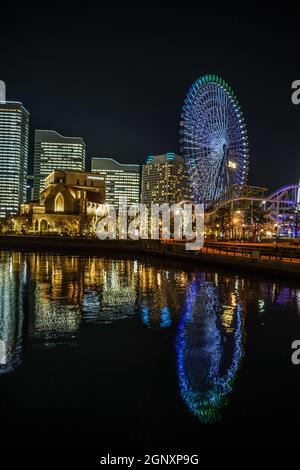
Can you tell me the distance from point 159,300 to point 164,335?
7235 millimetres

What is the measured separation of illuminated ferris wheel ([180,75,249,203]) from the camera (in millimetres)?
50844

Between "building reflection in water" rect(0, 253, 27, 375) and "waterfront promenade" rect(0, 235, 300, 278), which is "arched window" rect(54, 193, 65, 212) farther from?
"building reflection in water" rect(0, 253, 27, 375)

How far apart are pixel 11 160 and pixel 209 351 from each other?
195 meters

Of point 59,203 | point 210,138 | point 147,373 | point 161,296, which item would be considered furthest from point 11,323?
point 59,203

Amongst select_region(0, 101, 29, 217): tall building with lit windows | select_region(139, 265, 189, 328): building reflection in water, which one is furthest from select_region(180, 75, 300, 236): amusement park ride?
select_region(0, 101, 29, 217): tall building with lit windows

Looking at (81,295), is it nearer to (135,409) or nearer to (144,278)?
(144,278)

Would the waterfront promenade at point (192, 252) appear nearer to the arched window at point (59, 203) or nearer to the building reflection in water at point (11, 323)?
the building reflection in water at point (11, 323)

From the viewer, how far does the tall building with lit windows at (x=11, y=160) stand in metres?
190

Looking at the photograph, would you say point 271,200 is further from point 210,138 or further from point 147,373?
point 147,373

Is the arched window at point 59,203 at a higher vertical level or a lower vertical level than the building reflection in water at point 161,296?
higher

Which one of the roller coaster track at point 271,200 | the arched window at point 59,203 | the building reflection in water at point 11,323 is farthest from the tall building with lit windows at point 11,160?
the building reflection in water at point 11,323

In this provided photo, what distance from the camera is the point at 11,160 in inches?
7603

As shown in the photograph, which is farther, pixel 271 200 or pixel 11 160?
pixel 11 160

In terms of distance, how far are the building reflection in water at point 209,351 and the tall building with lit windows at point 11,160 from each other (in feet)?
588
